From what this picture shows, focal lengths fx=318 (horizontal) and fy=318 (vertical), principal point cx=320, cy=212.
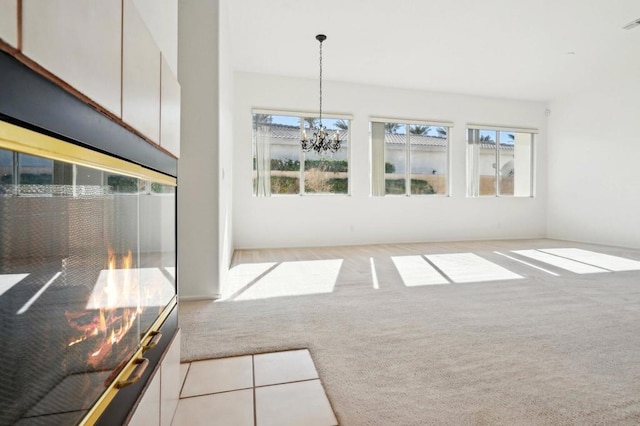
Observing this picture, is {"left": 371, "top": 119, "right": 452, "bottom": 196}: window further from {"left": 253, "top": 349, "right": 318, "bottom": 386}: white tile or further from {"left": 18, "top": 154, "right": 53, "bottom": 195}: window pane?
{"left": 18, "top": 154, "right": 53, "bottom": 195}: window pane

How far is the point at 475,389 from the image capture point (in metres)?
1.40

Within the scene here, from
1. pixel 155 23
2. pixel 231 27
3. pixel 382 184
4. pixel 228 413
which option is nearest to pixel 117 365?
pixel 228 413

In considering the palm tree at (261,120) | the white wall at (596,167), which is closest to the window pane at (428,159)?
the white wall at (596,167)

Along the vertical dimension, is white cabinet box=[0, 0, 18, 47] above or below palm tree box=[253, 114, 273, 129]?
below

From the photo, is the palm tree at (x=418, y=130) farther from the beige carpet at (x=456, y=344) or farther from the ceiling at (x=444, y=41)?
the beige carpet at (x=456, y=344)

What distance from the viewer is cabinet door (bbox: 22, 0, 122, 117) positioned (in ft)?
1.26

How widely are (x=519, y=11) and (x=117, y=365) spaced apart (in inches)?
198

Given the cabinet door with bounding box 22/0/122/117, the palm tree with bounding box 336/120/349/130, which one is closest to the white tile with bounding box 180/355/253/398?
the cabinet door with bounding box 22/0/122/117

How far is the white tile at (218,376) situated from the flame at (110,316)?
29.8 inches

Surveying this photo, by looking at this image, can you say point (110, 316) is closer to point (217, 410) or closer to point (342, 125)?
point (217, 410)

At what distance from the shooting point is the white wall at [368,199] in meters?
5.72

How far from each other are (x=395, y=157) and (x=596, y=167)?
394 centimetres

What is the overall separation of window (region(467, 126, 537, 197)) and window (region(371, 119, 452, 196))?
62cm

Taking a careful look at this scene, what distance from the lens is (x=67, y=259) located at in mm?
544
